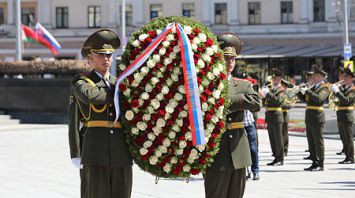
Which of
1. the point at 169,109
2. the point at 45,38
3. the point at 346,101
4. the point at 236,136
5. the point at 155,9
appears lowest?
the point at 346,101

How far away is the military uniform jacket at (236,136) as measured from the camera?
24.3 ft

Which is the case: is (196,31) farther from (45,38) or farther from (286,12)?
(286,12)

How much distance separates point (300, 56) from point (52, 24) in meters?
19.3

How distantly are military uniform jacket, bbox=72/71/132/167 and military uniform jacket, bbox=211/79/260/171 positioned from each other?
0.89 meters

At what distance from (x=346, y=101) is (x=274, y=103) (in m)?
1.43

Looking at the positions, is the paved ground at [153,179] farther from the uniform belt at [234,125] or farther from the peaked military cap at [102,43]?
the peaked military cap at [102,43]

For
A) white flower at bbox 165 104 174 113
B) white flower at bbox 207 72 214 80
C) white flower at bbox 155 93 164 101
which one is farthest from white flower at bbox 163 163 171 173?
white flower at bbox 207 72 214 80

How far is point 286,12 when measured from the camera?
55.3m

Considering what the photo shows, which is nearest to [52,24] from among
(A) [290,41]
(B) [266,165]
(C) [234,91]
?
(A) [290,41]

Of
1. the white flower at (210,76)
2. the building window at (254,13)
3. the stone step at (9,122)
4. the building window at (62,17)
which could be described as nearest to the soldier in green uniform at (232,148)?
the white flower at (210,76)

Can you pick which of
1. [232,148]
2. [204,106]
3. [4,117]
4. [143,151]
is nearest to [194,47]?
[204,106]

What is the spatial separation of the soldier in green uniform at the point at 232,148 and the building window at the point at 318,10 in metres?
47.7

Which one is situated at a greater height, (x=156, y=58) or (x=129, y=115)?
(x=156, y=58)

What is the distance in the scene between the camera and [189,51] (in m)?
6.82
